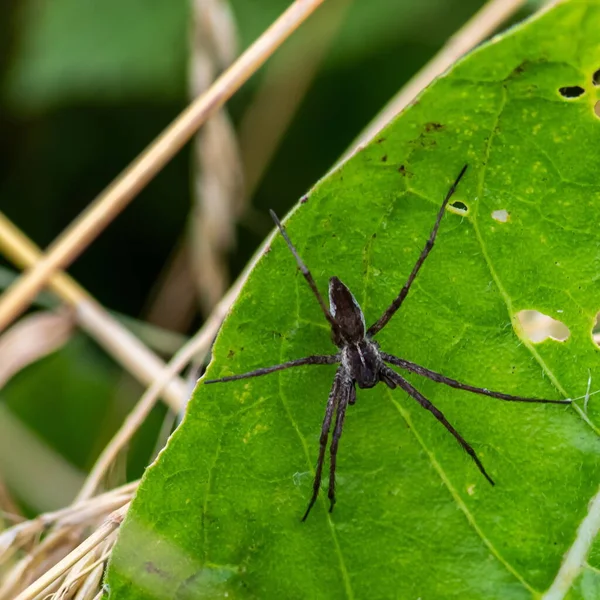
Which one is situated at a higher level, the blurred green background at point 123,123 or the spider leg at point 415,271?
the blurred green background at point 123,123

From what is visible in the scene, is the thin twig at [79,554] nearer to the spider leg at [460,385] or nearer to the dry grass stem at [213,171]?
the spider leg at [460,385]

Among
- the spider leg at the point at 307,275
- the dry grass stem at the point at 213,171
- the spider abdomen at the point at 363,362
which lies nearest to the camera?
the spider leg at the point at 307,275

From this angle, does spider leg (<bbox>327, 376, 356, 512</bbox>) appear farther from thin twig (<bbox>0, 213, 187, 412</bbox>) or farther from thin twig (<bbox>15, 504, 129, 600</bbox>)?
thin twig (<bbox>0, 213, 187, 412</bbox>)

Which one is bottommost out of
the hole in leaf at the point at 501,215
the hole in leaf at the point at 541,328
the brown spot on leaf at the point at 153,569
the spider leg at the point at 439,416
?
the hole in leaf at the point at 541,328

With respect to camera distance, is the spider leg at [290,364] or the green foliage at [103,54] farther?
the green foliage at [103,54]

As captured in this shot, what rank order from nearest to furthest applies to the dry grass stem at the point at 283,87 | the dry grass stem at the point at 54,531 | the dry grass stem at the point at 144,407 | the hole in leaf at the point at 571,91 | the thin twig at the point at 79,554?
the hole in leaf at the point at 571,91 → the thin twig at the point at 79,554 → the dry grass stem at the point at 54,531 → the dry grass stem at the point at 144,407 → the dry grass stem at the point at 283,87

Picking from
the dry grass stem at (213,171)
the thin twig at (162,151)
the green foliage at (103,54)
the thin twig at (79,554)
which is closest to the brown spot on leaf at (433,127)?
the thin twig at (162,151)

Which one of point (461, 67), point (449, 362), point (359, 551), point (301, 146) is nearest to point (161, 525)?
point (359, 551)

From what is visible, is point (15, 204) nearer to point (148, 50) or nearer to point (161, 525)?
point (148, 50)
